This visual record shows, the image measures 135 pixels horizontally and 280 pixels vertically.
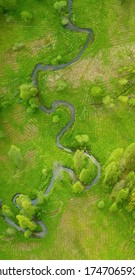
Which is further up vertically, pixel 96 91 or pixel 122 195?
pixel 96 91

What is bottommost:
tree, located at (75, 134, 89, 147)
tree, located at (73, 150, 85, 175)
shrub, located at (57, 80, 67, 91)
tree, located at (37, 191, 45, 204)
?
tree, located at (37, 191, 45, 204)

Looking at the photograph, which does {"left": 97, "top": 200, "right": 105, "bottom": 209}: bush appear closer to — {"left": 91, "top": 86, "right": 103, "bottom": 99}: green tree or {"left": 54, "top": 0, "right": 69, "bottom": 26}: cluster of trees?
{"left": 91, "top": 86, "right": 103, "bottom": 99}: green tree

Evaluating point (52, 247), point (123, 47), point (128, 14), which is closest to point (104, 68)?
point (123, 47)

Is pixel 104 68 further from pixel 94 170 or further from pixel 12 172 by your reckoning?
pixel 12 172

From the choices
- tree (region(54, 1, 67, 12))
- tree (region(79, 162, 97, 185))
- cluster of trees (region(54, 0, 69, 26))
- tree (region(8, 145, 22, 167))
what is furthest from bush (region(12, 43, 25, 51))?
tree (region(79, 162, 97, 185))

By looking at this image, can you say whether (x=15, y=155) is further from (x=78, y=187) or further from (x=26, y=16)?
(x=26, y=16)

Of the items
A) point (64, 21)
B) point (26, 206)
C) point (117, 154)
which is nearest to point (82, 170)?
point (117, 154)
